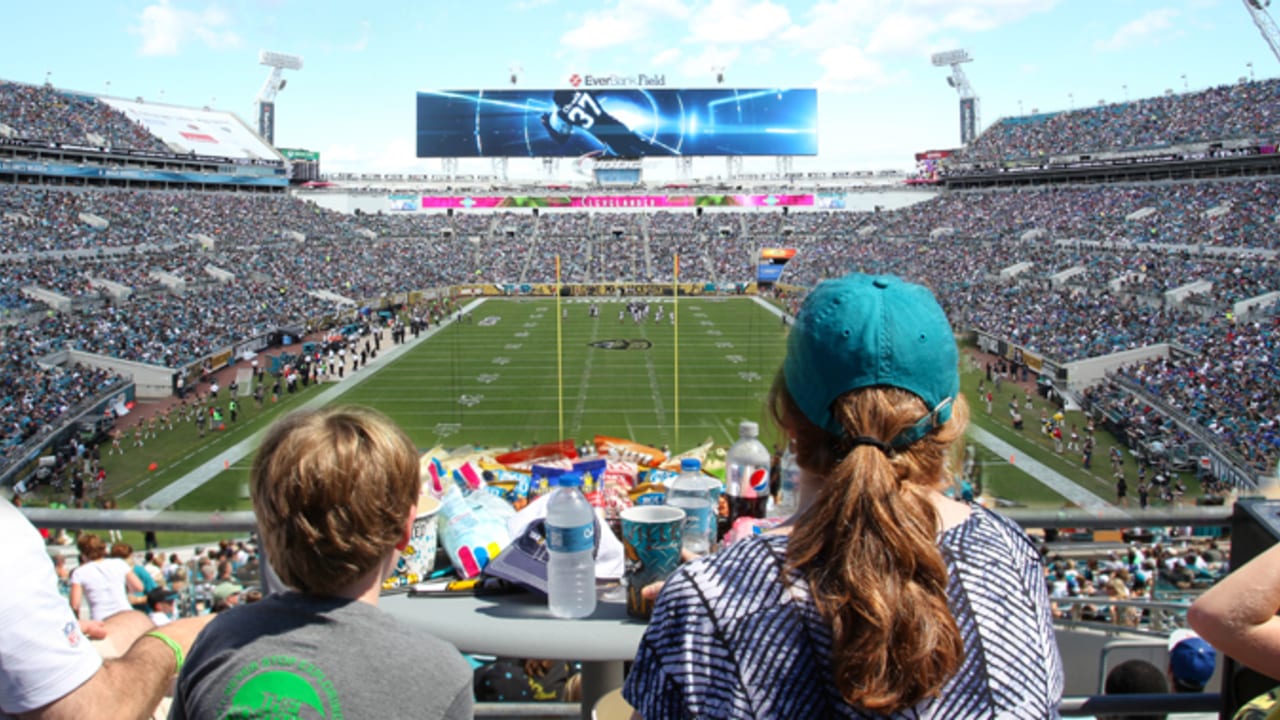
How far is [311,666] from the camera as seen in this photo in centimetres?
123

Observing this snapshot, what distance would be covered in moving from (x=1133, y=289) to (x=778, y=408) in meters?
29.6

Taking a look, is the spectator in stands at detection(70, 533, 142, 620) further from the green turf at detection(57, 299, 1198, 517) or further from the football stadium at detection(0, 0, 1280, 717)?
the green turf at detection(57, 299, 1198, 517)

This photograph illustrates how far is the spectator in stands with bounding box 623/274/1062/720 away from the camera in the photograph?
0.98 m

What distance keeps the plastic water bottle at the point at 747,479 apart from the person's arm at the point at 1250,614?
3.70 ft

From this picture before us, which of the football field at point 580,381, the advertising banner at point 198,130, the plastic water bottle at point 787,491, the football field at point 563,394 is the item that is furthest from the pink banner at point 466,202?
the plastic water bottle at point 787,491

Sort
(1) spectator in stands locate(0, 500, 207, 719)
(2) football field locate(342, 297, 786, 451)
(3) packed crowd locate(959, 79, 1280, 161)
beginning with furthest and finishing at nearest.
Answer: (3) packed crowd locate(959, 79, 1280, 161) → (2) football field locate(342, 297, 786, 451) → (1) spectator in stands locate(0, 500, 207, 719)

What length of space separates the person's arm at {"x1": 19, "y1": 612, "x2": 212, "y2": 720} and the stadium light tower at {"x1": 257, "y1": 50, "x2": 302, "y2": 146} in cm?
7947

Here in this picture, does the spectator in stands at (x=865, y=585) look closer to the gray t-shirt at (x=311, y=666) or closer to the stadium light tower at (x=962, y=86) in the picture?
the gray t-shirt at (x=311, y=666)

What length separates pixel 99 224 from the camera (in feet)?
118

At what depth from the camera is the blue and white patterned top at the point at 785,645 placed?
100 cm

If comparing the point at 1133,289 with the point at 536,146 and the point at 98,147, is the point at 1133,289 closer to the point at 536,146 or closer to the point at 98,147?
the point at 536,146

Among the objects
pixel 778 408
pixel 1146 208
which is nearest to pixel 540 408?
pixel 778 408

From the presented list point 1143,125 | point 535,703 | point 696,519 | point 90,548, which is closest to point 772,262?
point 1143,125

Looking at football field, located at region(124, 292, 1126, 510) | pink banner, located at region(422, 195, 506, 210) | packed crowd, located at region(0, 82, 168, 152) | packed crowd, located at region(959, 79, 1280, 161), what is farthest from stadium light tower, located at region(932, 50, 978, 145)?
packed crowd, located at region(0, 82, 168, 152)
